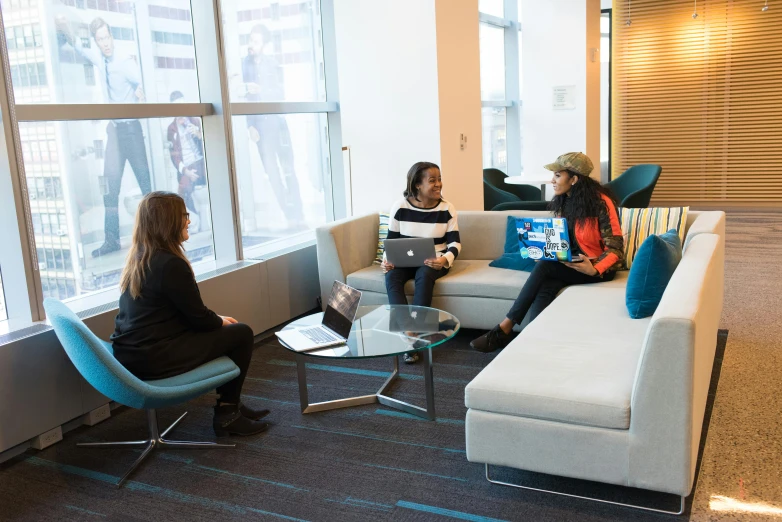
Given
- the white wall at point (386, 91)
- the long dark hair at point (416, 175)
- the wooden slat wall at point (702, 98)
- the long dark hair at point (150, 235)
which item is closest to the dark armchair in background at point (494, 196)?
the white wall at point (386, 91)

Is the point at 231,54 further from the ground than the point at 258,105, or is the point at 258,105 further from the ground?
the point at 231,54

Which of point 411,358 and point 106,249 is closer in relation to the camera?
point 106,249

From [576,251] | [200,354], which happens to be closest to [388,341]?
[200,354]

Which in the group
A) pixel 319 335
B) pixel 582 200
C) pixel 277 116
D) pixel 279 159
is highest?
pixel 277 116

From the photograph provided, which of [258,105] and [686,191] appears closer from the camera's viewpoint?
[258,105]

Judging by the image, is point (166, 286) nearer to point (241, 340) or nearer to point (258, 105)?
point (241, 340)

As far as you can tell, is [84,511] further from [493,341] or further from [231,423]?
[493,341]

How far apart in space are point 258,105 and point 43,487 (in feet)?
9.97

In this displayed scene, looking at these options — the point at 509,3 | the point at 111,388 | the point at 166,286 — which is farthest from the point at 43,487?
the point at 509,3

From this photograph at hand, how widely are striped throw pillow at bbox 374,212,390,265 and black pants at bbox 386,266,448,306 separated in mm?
425

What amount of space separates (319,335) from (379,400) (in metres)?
0.49

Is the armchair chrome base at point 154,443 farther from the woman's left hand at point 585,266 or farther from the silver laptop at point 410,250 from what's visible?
the woman's left hand at point 585,266

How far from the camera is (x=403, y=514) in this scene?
2707mm

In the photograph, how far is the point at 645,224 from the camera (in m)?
4.61
